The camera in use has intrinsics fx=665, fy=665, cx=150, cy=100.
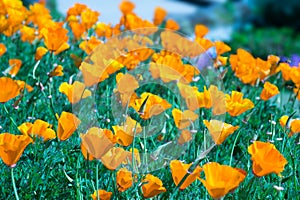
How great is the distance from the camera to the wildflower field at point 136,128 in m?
1.83

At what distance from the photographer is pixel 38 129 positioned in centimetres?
196

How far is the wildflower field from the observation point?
6.01 ft

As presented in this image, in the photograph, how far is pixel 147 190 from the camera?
5.90ft

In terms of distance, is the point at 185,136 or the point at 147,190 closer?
the point at 147,190

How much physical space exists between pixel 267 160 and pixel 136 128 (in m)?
0.51

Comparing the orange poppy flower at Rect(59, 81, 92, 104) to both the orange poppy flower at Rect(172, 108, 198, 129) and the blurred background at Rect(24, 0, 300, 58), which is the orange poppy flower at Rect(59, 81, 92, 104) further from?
the blurred background at Rect(24, 0, 300, 58)

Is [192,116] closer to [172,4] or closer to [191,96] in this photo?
[191,96]

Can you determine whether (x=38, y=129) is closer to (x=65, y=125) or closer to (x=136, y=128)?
(x=65, y=125)

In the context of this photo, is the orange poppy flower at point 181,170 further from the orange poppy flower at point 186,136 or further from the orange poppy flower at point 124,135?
the orange poppy flower at point 186,136

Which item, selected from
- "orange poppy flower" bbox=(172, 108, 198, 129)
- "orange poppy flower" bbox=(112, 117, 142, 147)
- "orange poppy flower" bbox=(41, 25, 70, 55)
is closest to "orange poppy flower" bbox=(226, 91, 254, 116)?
"orange poppy flower" bbox=(172, 108, 198, 129)

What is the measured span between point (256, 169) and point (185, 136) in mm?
751

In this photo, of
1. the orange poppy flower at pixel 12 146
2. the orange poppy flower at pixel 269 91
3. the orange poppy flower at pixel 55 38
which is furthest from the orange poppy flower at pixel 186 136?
the orange poppy flower at pixel 12 146

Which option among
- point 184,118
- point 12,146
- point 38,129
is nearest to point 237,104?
point 184,118

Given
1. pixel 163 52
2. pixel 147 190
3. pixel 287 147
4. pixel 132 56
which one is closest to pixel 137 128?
pixel 147 190
